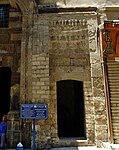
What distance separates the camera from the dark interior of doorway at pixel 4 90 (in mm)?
10125

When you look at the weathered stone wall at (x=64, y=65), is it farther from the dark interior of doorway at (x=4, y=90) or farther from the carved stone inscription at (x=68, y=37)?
the dark interior of doorway at (x=4, y=90)

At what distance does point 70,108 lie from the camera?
1130 centimetres

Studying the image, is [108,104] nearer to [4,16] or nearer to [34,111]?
[34,111]

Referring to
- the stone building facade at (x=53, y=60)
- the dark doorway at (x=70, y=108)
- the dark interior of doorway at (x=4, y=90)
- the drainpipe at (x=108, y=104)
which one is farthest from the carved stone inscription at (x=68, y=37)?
the dark interior of doorway at (x=4, y=90)

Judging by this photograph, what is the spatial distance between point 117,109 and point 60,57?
3091 millimetres

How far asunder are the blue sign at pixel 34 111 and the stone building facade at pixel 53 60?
1.26 ft

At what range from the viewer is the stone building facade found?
7.57m

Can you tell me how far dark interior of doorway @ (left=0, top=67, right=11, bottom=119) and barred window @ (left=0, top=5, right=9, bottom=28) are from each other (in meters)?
2.15

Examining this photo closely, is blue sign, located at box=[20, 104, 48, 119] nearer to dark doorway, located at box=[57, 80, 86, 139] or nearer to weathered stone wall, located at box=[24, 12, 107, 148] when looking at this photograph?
weathered stone wall, located at box=[24, 12, 107, 148]

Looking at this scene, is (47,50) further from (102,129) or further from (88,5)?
(102,129)

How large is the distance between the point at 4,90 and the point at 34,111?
3822 mm

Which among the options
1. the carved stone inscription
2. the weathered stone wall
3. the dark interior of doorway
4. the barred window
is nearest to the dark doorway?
the weathered stone wall

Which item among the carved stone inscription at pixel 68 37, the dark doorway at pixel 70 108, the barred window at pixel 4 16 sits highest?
the barred window at pixel 4 16

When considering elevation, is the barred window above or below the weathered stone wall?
above
